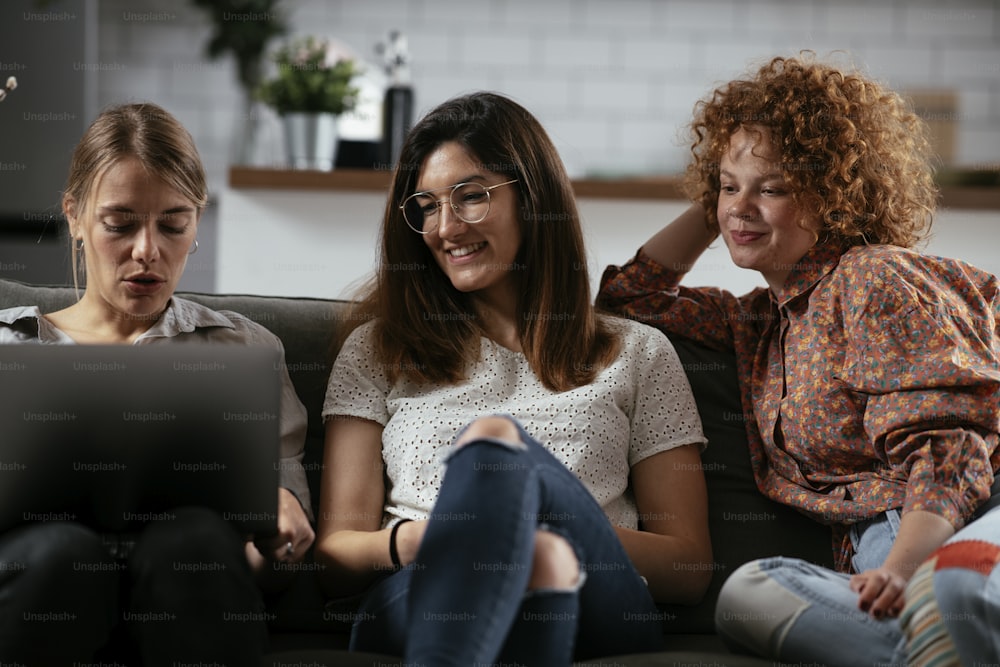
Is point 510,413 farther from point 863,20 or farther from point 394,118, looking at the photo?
point 863,20

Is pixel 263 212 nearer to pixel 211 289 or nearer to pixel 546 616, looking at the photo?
pixel 211 289

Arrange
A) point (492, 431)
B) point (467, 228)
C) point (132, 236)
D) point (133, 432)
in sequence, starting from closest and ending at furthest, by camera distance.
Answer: point (133, 432), point (492, 431), point (132, 236), point (467, 228)

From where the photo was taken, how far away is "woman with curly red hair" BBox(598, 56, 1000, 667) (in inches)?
56.1

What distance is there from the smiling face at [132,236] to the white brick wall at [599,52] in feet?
8.05

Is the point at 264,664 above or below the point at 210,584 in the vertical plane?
below

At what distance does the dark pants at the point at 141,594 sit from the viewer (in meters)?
1.21

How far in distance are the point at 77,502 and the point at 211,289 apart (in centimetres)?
266

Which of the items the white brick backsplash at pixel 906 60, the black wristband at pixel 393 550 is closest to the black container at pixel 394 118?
the black wristband at pixel 393 550

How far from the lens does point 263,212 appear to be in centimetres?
272

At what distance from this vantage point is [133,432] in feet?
3.98

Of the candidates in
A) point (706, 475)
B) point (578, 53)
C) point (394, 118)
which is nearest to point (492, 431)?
point (706, 475)

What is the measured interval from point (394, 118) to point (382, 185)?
0.22 meters

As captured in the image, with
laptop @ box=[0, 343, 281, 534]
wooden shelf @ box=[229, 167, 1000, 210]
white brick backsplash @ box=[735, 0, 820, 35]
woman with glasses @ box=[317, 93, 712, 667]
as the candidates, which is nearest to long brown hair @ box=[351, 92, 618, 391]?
woman with glasses @ box=[317, 93, 712, 667]

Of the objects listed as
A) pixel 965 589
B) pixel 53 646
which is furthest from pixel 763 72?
pixel 53 646
